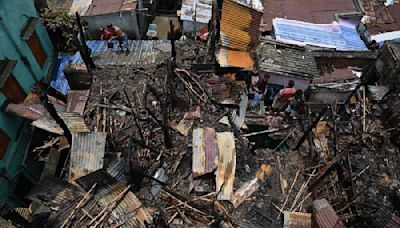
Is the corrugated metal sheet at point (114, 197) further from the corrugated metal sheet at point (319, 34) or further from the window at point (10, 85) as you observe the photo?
the corrugated metal sheet at point (319, 34)

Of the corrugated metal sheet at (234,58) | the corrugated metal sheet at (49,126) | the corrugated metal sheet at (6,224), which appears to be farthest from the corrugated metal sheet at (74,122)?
the corrugated metal sheet at (234,58)

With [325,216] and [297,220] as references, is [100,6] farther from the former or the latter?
[325,216]

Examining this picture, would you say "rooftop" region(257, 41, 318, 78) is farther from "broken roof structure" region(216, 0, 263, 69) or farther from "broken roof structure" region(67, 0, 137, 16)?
"broken roof structure" region(67, 0, 137, 16)

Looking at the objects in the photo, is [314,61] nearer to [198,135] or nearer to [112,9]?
[198,135]

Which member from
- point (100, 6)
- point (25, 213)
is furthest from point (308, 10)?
point (25, 213)

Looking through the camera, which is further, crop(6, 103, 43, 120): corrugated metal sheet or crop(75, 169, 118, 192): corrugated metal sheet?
crop(6, 103, 43, 120): corrugated metal sheet

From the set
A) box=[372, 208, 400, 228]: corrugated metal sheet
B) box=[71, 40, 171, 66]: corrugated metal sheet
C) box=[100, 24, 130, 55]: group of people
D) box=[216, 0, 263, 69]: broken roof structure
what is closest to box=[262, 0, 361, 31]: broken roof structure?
box=[216, 0, 263, 69]: broken roof structure

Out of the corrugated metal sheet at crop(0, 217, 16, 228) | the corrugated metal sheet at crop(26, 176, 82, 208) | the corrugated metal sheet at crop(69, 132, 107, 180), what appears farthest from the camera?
the corrugated metal sheet at crop(69, 132, 107, 180)
